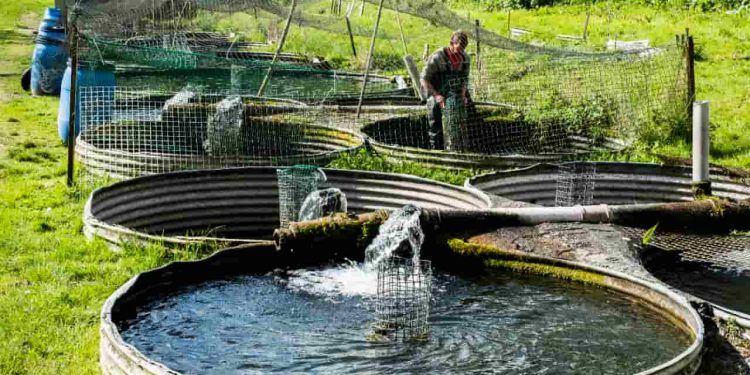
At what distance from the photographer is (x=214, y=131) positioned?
13.0 meters

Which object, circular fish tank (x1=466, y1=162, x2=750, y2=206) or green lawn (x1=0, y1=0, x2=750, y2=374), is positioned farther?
circular fish tank (x1=466, y1=162, x2=750, y2=206)

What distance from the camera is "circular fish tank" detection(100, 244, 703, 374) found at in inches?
240

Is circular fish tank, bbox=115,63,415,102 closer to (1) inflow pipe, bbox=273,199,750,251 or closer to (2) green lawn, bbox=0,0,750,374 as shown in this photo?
(2) green lawn, bbox=0,0,750,374

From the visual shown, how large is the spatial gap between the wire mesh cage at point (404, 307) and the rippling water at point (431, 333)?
9cm

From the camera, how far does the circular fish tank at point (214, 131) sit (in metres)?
12.5

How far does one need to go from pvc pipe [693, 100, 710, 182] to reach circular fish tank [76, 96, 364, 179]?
3.93m

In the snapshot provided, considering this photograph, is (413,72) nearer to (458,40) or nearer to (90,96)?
(458,40)

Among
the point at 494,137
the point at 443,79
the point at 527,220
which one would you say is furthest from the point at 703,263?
the point at 494,137

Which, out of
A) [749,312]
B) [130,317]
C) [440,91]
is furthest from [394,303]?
[440,91]

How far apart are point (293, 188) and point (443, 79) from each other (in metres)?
3.75

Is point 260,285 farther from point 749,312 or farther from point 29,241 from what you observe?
point 749,312

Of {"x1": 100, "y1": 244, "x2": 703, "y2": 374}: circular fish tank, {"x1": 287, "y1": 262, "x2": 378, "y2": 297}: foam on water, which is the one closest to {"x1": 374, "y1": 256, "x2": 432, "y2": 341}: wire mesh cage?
{"x1": 100, "y1": 244, "x2": 703, "y2": 374}: circular fish tank

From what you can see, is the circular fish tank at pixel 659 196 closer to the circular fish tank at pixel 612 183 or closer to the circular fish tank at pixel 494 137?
the circular fish tank at pixel 612 183

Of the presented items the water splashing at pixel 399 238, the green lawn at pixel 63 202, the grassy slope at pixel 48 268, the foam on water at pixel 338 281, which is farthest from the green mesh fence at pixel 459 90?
the foam on water at pixel 338 281
